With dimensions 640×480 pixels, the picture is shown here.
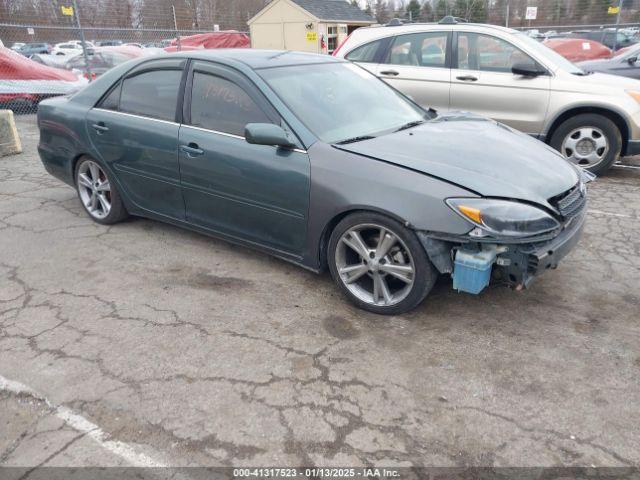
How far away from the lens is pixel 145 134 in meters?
4.20

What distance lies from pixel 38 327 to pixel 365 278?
210 centimetres

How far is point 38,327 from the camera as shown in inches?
130

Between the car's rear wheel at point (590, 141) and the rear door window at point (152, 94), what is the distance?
14.6ft

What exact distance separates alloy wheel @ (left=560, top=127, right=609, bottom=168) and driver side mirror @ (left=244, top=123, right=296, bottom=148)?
4202 mm

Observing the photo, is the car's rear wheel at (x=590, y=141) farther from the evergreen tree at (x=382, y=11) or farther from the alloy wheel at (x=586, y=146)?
the evergreen tree at (x=382, y=11)

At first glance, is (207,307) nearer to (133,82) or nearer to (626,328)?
(133,82)

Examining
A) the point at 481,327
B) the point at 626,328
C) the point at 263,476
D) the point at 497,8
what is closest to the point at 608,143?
the point at 626,328

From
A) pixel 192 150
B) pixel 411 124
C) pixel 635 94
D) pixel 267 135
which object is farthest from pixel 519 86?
pixel 192 150

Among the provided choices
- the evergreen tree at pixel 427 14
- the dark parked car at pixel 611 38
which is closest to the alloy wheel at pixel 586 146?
the dark parked car at pixel 611 38

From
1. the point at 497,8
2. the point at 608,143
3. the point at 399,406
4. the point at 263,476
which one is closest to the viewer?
the point at 263,476

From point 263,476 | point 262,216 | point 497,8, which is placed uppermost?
point 497,8

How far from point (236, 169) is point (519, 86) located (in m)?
4.14

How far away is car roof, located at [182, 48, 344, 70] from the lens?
3867mm

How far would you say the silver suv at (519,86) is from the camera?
5996mm
